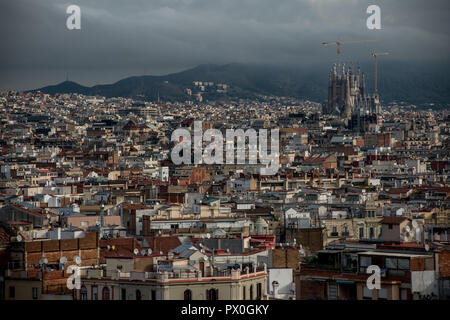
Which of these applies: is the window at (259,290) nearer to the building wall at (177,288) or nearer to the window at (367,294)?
the building wall at (177,288)

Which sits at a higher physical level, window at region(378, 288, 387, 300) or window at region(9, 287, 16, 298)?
window at region(378, 288, 387, 300)

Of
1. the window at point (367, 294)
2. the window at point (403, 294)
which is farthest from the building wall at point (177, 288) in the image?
the window at point (403, 294)

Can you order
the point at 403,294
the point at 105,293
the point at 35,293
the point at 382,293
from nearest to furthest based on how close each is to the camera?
the point at 382,293
the point at 403,294
the point at 105,293
the point at 35,293

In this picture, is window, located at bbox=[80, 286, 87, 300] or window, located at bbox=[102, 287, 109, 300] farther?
window, located at bbox=[80, 286, 87, 300]

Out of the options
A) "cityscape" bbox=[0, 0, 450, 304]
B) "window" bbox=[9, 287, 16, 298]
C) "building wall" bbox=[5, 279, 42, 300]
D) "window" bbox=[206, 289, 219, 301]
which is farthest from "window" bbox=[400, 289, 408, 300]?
"window" bbox=[9, 287, 16, 298]

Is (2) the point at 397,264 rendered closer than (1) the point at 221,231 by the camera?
Yes

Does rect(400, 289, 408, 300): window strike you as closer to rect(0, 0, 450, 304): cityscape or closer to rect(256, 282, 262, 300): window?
rect(0, 0, 450, 304): cityscape

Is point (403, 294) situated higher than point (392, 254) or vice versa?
point (392, 254)

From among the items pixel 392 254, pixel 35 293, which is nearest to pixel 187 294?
pixel 35 293

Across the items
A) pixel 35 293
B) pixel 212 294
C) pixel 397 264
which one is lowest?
pixel 35 293

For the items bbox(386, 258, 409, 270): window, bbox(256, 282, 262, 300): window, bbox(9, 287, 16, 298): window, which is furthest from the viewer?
bbox(9, 287, 16, 298): window

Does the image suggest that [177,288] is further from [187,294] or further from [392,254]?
[392,254]
